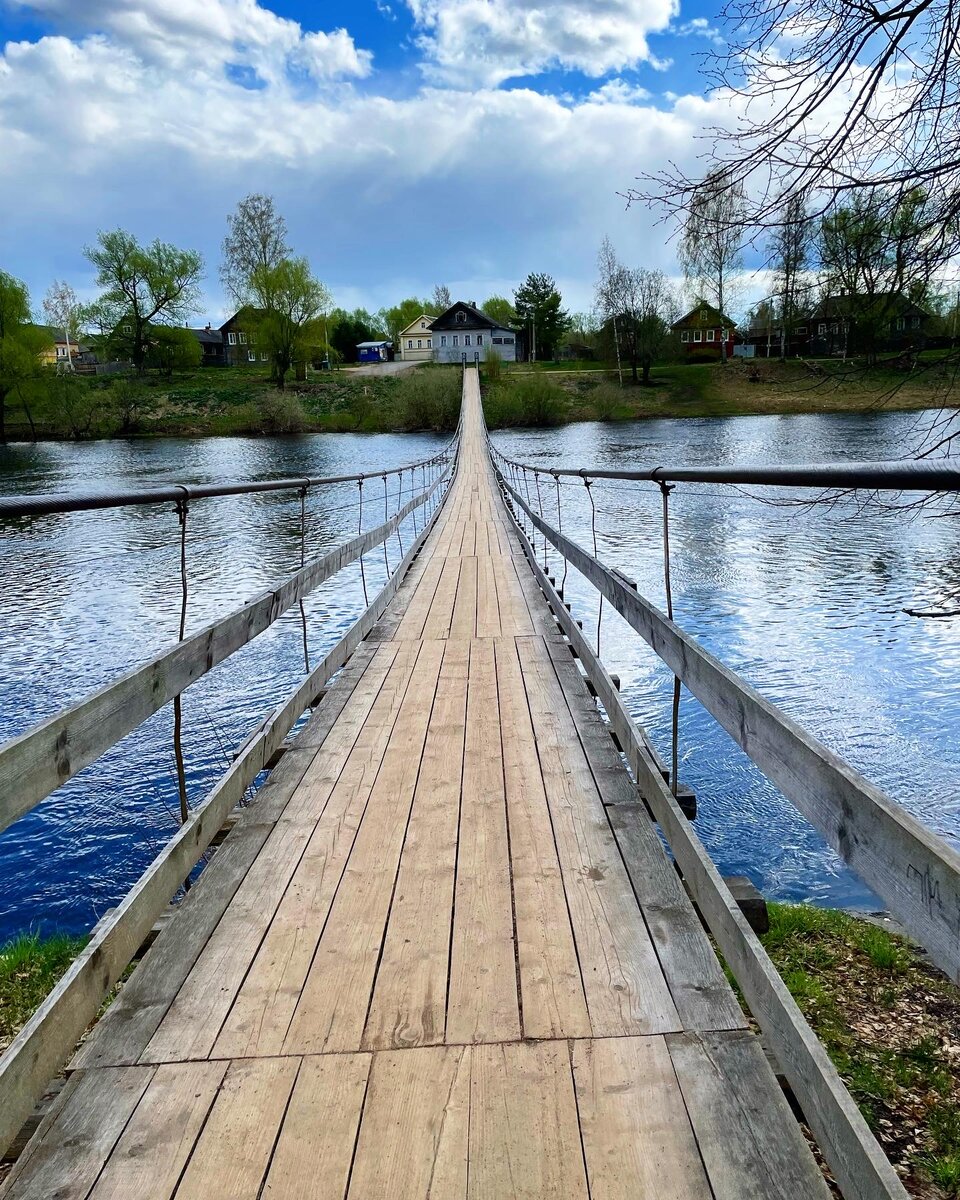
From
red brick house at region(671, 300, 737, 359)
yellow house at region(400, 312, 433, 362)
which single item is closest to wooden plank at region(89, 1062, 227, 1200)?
red brick house at region(671, 300, 737, 359)

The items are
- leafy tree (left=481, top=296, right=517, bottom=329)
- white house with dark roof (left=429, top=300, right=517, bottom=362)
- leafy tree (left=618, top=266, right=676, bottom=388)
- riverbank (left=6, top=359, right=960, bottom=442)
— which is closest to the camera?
riverbank (left=6, top=359, right=960, bottom=442)

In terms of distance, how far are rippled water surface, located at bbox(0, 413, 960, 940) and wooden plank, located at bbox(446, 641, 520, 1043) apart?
1694mm

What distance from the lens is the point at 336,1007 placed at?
1.80 metres

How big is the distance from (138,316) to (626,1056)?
58.7 metres

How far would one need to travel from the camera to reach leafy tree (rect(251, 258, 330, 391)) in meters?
51.4

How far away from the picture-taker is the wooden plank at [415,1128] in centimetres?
136

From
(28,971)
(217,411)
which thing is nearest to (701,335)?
(217,411)

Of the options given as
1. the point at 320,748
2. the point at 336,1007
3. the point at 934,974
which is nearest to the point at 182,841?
the point at 336,1007

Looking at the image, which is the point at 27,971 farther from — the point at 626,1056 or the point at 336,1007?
the point at 626,1056

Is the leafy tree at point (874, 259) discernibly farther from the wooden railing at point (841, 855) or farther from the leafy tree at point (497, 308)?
the leafy tree at point (497, 308)

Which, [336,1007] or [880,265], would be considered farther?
[880,265]

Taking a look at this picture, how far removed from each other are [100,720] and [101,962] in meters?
0.46

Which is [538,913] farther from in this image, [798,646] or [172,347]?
[172,347]

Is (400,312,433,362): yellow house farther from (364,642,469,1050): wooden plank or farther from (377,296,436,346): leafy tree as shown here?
(364,642,469,1050): wooden plank
